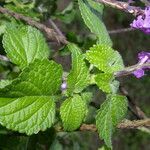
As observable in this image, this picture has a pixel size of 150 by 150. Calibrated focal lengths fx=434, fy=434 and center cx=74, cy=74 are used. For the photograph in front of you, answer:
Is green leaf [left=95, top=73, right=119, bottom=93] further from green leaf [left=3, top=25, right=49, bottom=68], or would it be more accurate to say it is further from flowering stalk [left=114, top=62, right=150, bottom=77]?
green leaf [left=3, top=25, right=49, bottom=68]

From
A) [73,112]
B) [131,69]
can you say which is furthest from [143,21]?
[73,112]

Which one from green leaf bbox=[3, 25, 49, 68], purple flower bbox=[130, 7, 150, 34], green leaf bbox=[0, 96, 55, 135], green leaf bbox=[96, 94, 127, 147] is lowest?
green leaf bbox=[96, 94, 127, 147]

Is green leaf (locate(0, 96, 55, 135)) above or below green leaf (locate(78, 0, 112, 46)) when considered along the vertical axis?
below

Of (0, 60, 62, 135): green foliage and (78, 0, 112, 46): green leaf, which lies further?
(78, 0, 112, 46): green leaf

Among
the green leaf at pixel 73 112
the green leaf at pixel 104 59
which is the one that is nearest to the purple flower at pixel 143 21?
the green leaf at pixel 104 59

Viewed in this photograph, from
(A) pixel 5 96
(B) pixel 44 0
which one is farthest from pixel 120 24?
(A) pixel 5 96

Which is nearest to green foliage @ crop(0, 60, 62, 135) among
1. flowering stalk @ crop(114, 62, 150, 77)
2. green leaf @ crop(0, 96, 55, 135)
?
green leaf @ crop(0, 96, 55, 135)
